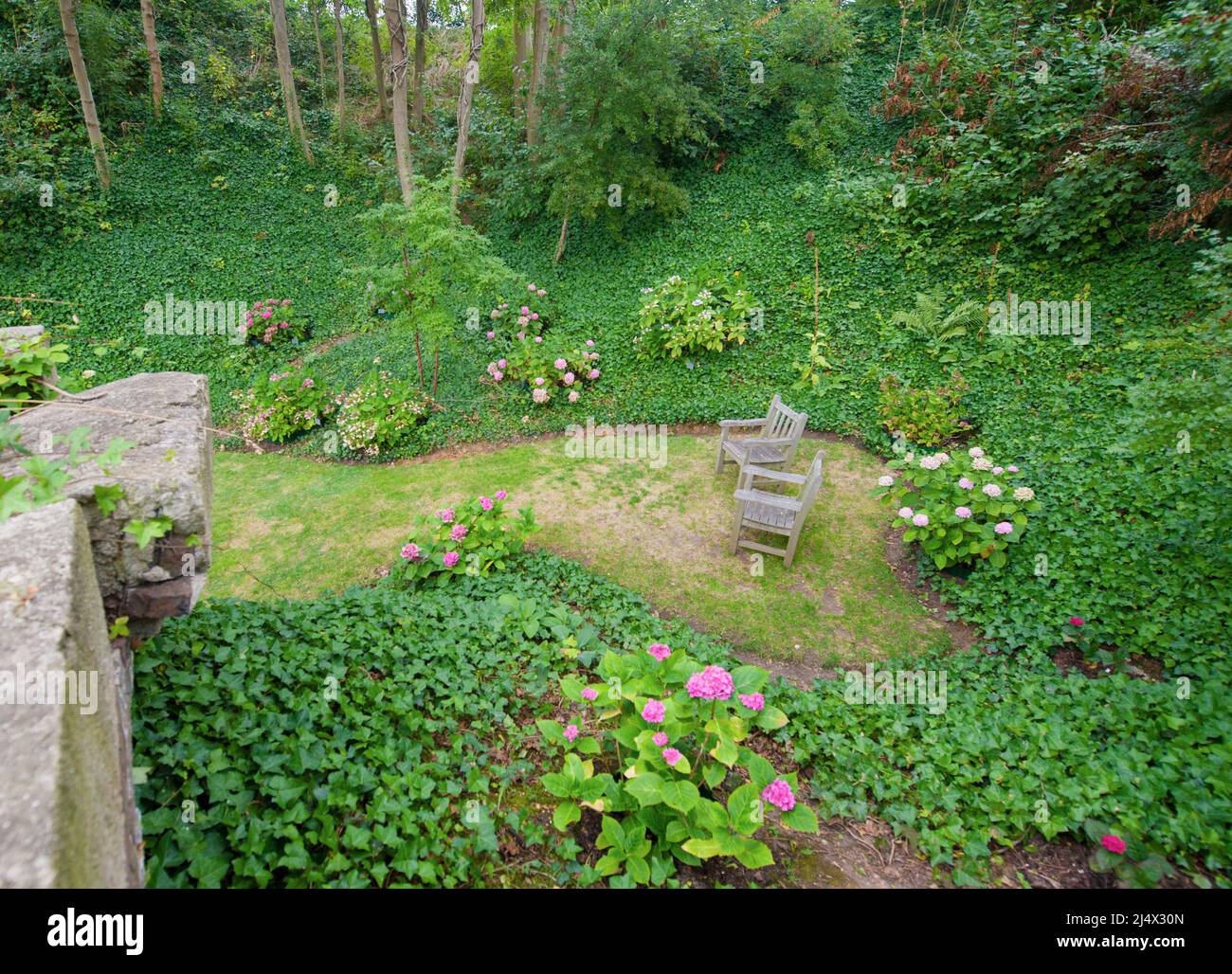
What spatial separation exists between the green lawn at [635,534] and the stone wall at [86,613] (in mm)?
3094

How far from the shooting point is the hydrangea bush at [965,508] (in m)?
4.89

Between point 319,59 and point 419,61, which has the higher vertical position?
point 319,59

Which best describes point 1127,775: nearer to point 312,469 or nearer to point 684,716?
point 684,716

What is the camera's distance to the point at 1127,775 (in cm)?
299

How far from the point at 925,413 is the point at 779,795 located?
5.78 m

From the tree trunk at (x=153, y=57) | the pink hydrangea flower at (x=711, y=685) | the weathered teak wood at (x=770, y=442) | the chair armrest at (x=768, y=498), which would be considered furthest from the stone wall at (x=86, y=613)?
the tree trunk at (x=153, y=57)

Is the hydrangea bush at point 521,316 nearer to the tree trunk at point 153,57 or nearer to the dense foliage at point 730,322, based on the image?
the dense foliage at point 730,322

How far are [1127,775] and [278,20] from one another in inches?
747

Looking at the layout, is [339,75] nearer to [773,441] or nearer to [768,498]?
[773,441]

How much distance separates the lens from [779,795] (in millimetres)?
2420

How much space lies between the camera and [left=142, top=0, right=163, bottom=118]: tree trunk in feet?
39.6

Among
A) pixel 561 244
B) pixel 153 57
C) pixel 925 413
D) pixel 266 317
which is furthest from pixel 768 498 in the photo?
pixel 153 57

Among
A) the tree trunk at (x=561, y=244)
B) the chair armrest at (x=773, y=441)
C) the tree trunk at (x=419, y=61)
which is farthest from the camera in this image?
the tree trunk at (x=419, y=61)

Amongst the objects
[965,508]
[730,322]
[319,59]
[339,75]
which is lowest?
[965,508]
